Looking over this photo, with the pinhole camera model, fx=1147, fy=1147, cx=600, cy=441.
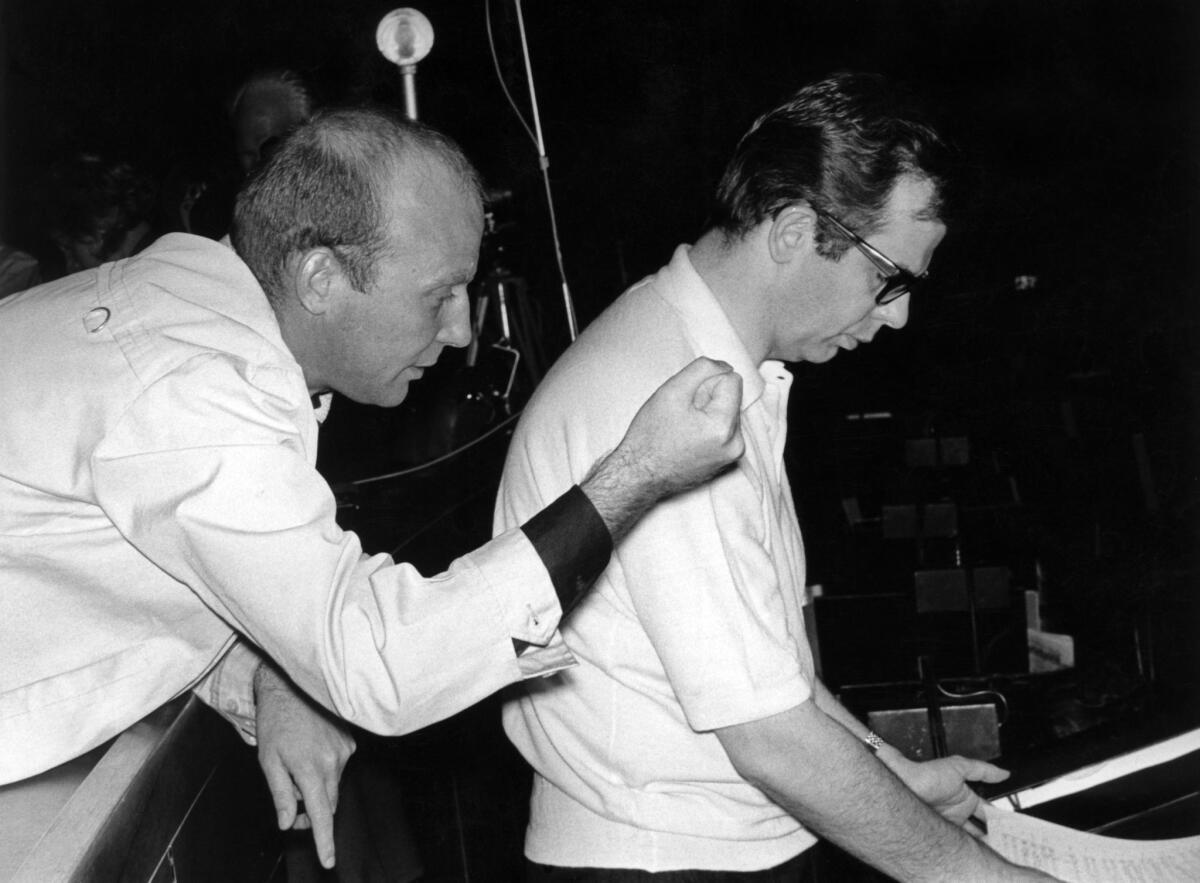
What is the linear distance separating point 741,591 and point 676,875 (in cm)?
35

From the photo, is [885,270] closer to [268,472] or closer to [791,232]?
[791,232]

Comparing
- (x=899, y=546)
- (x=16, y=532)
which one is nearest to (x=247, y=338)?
(x=16, y=532)

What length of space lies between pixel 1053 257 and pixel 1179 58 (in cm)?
73

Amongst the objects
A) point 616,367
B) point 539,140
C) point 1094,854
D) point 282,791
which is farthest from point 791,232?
point 539,140

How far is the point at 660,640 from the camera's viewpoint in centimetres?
125

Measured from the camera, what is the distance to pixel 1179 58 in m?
3.71

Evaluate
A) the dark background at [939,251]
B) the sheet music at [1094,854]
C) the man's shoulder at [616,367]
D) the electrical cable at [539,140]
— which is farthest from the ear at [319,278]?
the electrical cable at [539,140]

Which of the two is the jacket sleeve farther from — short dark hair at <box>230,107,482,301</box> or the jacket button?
short dark hair at <box>230,107,482,301</box>

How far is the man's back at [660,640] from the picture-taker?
1.24m

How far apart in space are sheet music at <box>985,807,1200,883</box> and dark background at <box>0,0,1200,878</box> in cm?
31

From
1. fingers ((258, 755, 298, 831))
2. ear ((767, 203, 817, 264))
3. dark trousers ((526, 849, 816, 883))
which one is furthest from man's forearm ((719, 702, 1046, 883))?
ear ((767, 203, 817, 264))

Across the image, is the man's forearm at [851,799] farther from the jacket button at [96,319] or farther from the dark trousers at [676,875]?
the jacket button at [96,319]

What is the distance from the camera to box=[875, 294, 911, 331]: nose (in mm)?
1629

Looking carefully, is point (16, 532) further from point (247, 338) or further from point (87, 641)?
point (247, 338)
